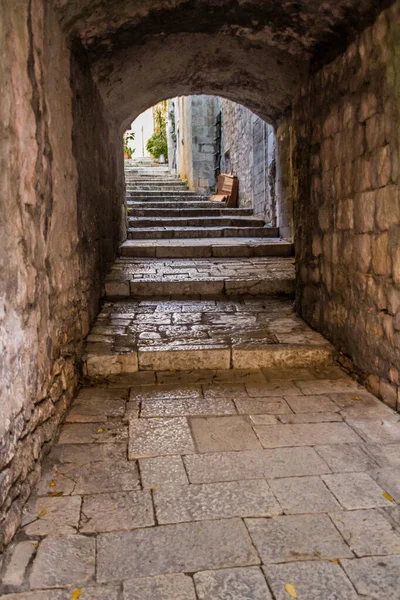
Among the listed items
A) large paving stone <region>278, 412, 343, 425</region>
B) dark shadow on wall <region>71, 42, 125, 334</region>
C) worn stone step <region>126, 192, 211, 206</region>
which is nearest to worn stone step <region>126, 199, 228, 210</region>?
worn stone step <region>126, 192, 211, 206</region>

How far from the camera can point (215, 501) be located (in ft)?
6.82

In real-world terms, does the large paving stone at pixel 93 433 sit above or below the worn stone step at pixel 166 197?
below

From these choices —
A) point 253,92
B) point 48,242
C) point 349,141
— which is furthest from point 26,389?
point 253,92

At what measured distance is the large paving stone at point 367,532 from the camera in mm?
1758

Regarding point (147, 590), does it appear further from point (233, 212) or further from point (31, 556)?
point (233, 212)

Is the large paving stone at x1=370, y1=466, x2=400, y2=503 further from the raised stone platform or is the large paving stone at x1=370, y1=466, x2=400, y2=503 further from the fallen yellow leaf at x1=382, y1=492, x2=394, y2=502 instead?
the raised stone platform

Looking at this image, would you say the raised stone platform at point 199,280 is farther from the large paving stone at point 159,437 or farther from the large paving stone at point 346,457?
the large paving stone at point 346,457

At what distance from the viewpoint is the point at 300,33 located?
365 cm

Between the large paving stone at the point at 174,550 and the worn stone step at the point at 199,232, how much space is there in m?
6.37

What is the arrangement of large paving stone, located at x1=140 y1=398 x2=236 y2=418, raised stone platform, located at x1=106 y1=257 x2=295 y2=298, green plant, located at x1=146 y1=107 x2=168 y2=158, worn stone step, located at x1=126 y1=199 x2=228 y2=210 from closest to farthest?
large paving stone, located at x1=140 y1=398 x2=236 y2=418 → raised stone platform, located at x1=106 y1=257 x2=295 y2=298 → worn stone step, located at x1=126 y1=199 x2=228 y2=210 → green plant, located at x1=146 y1=107 x2=168 y2=158

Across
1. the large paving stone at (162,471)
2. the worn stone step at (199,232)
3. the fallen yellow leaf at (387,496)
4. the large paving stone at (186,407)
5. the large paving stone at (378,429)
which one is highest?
the worn stone step at (199,232)

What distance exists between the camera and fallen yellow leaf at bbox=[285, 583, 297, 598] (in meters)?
1.55

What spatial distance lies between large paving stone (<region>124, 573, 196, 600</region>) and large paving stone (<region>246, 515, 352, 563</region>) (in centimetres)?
28

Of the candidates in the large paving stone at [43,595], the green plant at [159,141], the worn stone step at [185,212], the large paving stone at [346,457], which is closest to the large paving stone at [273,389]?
the large paving stone at [346,457]
